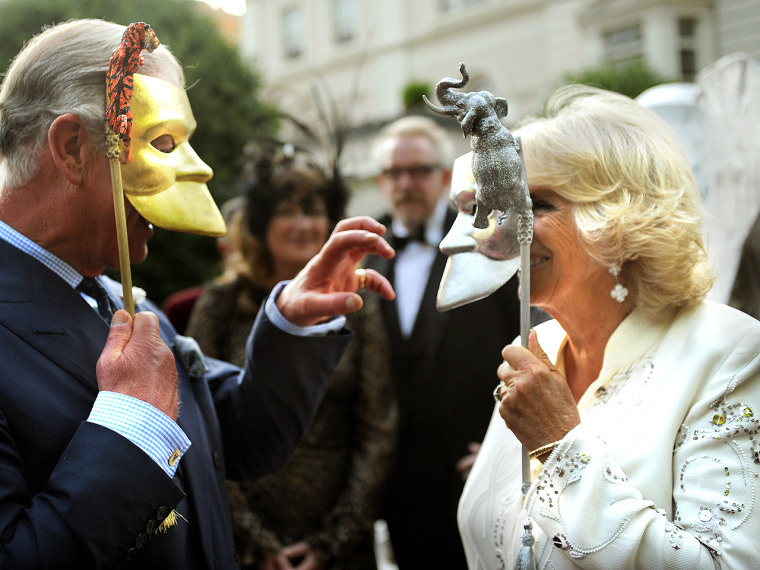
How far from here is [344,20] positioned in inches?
705

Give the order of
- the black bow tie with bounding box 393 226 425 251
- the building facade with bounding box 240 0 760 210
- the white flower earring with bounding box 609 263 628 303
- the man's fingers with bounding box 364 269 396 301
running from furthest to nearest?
the building facade with bounding box 240 0 760 210, the black bow tie with bounding box 393 226 425 251, the man's fingers with bounding box 364 269 396 301, the white flower earring with bounding box 609 263 628 303

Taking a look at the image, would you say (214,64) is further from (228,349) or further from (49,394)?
(49,394)

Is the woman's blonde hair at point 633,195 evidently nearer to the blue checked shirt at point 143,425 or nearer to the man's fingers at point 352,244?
the man's fingers at point 352,244

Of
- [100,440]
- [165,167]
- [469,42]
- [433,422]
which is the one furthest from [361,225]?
[469,42]

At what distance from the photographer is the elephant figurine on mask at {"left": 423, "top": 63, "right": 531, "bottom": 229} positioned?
154cm

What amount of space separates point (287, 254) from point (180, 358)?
1391 millimetres

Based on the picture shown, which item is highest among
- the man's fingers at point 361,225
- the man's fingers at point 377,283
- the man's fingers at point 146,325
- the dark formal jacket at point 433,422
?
the man's fingers at point 361,225

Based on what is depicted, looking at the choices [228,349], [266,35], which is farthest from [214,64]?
[266,35]

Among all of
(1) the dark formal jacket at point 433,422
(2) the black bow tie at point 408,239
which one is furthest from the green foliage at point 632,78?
(1) the dark formal jacket at point 433,422

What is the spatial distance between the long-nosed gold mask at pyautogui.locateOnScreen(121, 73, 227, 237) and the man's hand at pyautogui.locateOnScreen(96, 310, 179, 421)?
248mm

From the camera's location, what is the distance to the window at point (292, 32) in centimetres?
1939

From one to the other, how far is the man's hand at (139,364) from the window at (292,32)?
18.7 metres

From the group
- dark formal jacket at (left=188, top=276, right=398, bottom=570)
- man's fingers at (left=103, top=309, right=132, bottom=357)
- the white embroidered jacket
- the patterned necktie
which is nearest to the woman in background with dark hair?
dark formal jacket at (left=188, top=276, right=398, bottom=570)

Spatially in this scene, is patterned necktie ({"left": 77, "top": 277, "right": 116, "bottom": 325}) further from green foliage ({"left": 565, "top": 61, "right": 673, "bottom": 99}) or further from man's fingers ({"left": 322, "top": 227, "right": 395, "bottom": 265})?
green foliage ({"left": 565, "top": 61, "right": 673, "bottom": 99})
